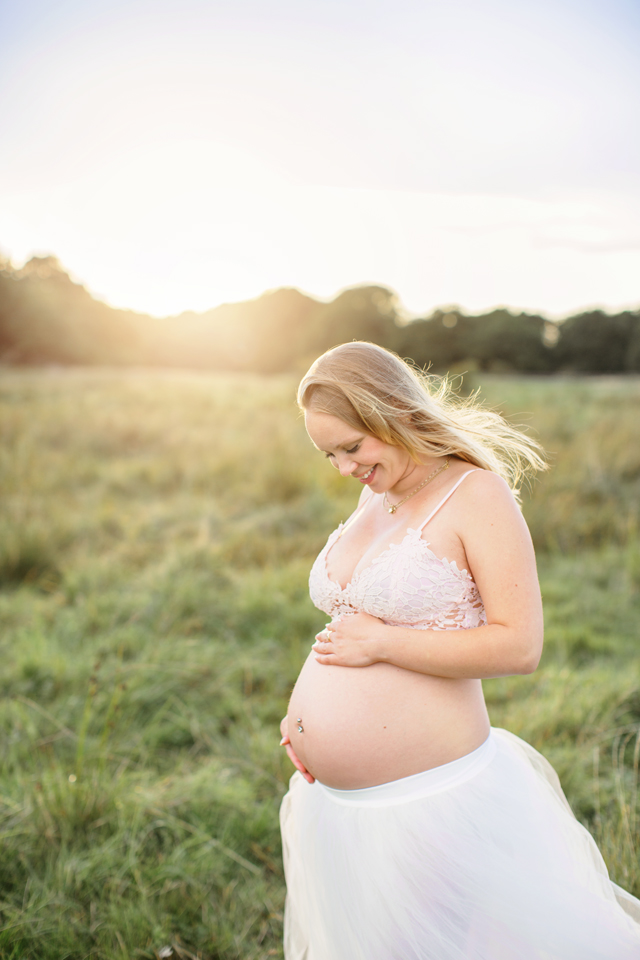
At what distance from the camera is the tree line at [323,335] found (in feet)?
81.0

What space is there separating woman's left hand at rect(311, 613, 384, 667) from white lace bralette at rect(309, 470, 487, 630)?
0.15 ft

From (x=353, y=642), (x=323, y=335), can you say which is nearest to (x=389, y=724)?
(x=353, y=642)

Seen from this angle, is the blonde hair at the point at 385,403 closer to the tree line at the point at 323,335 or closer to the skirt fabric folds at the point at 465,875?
the skirt fabric folds at the point at 465,875

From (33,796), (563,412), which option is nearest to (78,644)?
(33,796)

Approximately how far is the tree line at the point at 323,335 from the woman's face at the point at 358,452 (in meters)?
22.1

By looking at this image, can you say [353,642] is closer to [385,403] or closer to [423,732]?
[423,732]

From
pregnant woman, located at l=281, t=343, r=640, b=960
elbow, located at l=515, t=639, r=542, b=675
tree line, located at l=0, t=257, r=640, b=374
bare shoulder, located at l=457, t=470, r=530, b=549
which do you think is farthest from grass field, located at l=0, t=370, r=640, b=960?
tree line, located at l=0, t=257, r=640, b=374

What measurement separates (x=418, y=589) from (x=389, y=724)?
1.27 feet

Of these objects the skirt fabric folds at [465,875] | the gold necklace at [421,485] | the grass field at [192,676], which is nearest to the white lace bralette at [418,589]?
the gold necklace at [421,485]

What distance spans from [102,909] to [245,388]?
1839 cm

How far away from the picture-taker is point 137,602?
4445 millimetres

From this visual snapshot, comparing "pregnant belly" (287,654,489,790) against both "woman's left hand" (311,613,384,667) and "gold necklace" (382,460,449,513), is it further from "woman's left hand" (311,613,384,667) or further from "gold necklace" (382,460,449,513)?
"gold necklace" (382,460,449,513)

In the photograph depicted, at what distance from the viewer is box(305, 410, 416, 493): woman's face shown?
1.65 meters

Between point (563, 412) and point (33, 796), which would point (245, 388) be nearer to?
point (563, 412)
